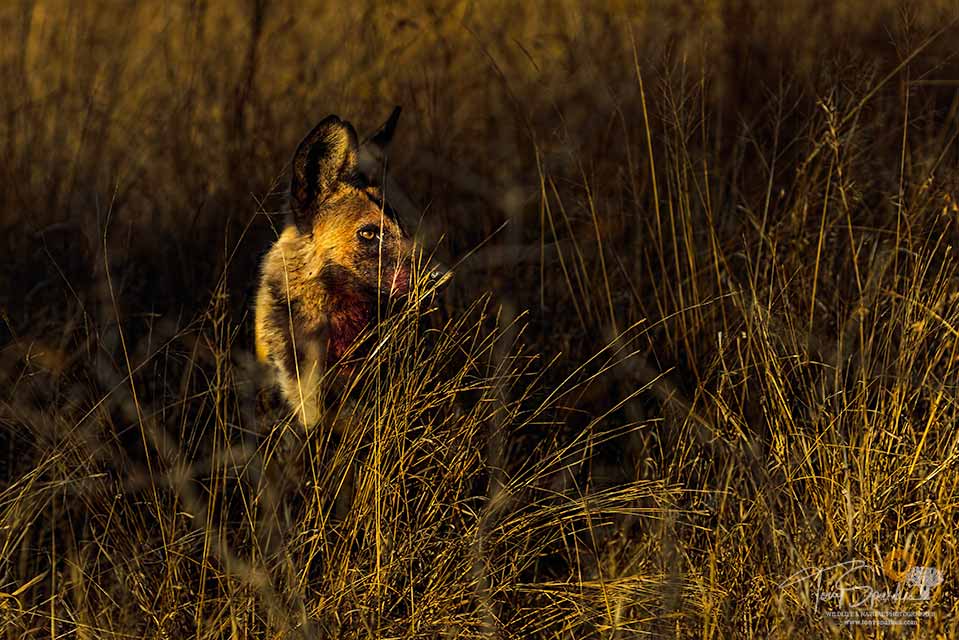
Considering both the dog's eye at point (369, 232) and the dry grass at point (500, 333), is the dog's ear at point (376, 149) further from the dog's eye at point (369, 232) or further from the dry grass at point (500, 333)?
the dry grass at point (500, 333)

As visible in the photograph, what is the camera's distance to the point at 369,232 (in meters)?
2.80

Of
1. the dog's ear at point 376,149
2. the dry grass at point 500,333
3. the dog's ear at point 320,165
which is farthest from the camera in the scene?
the dog's ear at point 376,149

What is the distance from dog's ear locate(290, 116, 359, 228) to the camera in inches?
106

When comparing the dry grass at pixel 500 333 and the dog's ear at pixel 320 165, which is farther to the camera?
the dog's ear at pixel 320 165

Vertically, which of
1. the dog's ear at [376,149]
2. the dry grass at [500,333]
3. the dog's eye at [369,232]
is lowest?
the dry grass at [500,333]

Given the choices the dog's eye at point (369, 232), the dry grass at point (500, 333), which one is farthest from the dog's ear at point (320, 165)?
the dry grass at point (500, 333)

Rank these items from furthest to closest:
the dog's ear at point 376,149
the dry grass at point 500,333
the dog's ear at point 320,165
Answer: the dog's ear at point 376,149 < the dog's ear at point 320,165 < the dry grass at point 500,333

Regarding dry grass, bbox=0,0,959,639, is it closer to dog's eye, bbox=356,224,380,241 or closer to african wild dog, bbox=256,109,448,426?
african wild dog, bbox=256,109,448,426

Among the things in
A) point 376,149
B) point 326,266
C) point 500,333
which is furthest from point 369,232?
point 500,333

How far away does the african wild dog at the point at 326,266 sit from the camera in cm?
276

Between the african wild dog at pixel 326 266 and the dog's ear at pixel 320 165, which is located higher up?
the dog's ear at pixel 320 165

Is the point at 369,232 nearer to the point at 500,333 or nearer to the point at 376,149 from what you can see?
the point at 376,149

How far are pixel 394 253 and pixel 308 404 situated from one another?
433 millimetres

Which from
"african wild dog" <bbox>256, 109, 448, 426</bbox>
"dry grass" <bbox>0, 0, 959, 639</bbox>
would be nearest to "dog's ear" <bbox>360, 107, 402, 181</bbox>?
"african wild dog" <bbox>256, 109, 448, 426</bbox>
